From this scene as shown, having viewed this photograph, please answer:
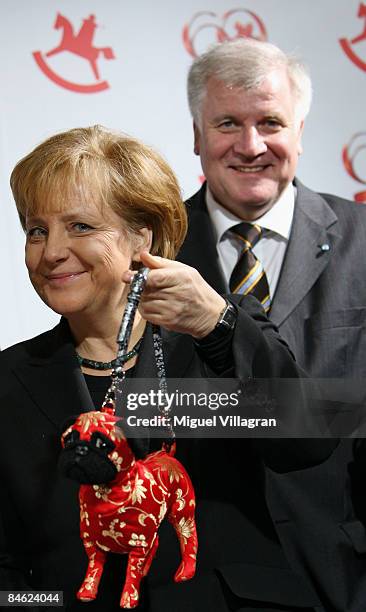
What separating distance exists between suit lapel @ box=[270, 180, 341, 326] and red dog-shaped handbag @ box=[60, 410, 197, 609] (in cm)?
75

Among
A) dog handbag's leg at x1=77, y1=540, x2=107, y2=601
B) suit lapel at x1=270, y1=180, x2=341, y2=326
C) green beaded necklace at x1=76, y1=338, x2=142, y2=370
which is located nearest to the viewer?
dog handbag's leg at x1=77, y1=540, x2=107, y2=601

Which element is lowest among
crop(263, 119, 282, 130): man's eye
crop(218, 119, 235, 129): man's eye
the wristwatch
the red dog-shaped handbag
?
the red dog-shaped handbag

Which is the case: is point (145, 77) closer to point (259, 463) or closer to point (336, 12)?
point (336, 12)

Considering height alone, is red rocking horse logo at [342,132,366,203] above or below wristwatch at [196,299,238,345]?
above

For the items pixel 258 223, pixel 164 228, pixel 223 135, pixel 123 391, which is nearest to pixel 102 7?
pixel 223 135

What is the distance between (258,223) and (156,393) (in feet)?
2.77

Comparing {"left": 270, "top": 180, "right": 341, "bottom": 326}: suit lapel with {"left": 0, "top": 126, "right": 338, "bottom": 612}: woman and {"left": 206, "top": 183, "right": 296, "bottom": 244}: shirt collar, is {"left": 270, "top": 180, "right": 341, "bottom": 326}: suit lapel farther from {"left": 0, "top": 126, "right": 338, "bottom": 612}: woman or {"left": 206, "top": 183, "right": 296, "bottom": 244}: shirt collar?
{"left": 0, "top": 126, "right": 338, "bottom": 612}: woman

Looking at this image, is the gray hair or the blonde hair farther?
the gray hair

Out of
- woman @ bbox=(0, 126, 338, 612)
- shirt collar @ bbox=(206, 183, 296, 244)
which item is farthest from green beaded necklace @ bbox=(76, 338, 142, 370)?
shirt collar @ bbox=(206, 183, 296, 244)

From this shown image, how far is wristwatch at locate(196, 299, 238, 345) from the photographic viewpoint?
4.11 ft

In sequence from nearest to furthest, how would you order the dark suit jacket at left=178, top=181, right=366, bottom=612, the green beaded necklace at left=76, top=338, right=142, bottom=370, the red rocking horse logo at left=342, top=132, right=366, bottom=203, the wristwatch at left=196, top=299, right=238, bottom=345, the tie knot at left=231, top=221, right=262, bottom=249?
the wristwatch at left=196, top=299, right=238, bottom=345 < the green beaded necklace at left=76, top=338, right=142, bottom=370 < the dark suit jacket at left=178, top=181, right=366, bottom=612 < the tie knot at left=231, top=221, right=262, bottom=249 < the red rocking horse logo at left=342, top=132, right=366, bottom=203

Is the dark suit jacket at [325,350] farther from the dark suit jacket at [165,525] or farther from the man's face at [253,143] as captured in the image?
the dark suit jacket at [165,525]

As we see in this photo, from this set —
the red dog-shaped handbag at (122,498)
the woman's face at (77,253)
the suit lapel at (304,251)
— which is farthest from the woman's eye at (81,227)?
the suit lapel at (304,251)

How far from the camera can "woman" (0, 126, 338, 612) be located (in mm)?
1283
